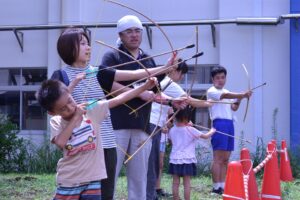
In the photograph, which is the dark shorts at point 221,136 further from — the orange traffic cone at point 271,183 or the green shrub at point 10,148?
the green shrub at point 10,148

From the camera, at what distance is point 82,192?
3.69m

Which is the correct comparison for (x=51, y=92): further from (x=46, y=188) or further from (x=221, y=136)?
(x=46, y=188)

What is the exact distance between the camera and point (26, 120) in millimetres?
12312

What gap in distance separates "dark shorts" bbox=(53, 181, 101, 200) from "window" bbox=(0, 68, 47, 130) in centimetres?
852

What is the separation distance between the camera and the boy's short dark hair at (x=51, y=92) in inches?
138

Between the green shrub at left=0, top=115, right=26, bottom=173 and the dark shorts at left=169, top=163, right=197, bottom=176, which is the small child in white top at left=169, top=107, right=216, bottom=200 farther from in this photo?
the green shrub at left=0, top=115, right=26, bottom=173

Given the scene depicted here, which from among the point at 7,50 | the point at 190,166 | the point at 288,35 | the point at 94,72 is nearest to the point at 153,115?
the point at 190,166

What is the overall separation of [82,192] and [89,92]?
2.15 ft

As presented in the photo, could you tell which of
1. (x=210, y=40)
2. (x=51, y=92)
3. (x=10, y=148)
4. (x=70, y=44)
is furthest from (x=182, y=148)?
(x=10, y=148)

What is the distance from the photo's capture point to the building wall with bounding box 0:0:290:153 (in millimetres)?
10742

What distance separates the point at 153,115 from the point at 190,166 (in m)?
1.03

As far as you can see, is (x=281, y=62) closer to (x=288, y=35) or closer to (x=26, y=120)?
(x=288, y=35)

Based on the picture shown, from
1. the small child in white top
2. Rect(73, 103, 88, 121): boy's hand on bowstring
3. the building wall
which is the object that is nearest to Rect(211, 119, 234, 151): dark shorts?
the small child in white top

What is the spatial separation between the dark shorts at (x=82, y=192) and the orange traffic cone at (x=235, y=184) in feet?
4.18
